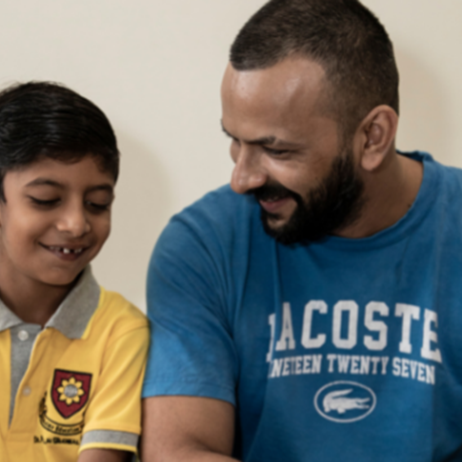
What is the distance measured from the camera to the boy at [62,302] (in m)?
1.04

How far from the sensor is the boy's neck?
3.67 feet

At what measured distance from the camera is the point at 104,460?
1.04 m

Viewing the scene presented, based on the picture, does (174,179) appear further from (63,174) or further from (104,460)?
(104,460)

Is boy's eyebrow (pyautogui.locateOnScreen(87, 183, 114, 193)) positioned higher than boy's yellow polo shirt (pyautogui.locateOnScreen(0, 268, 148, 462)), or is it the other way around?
boy's eyebrow (pyautogui.locateOnScreen(87, 183, 114, 193))

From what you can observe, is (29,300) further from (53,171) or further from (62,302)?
(53,171)

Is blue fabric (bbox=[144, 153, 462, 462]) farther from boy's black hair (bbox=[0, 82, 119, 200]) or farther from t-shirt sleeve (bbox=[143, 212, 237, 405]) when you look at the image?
boy's black hair (bbox=[0, 82, 119, 200])

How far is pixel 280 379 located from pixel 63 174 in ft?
1.65

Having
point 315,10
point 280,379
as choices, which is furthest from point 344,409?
point 315,10

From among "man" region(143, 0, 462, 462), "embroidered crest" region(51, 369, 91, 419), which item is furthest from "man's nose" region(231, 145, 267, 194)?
"embroidered crest" region(51, 369, 91, 419)

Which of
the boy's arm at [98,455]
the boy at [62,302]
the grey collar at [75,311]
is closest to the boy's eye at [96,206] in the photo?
the boy at [62,302]

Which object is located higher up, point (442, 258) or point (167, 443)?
point (442, 258)

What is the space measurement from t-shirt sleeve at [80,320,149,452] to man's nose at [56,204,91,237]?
0.20 m

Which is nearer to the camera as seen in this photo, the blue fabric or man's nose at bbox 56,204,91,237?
man's nose at bbox 56,204,91,237

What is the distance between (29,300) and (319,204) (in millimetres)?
529
